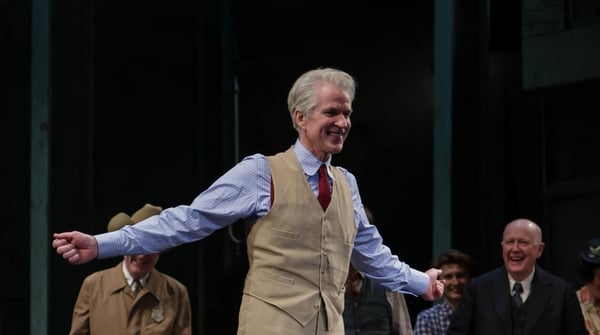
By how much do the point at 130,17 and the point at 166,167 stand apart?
1.20 metres

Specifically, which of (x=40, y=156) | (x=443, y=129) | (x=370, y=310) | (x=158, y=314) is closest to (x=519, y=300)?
(x=370, y=310)

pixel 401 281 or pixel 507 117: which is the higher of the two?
pixel 507 117

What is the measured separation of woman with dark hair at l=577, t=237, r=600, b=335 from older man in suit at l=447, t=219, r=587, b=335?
32 centimetres

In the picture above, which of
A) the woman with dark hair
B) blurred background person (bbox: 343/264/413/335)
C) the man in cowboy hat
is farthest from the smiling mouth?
the man in cowboy hat

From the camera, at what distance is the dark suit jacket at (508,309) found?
7.66 metres

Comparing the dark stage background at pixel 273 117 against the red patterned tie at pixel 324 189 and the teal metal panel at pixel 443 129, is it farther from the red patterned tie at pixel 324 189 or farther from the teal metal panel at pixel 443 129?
the red patterned tie at pixel 324 189

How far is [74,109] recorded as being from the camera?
9.77 meters

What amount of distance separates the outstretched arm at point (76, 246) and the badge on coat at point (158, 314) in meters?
3.01

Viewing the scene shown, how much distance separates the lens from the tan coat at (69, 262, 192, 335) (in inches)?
320

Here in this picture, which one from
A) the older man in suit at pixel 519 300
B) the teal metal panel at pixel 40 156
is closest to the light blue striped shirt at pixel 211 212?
the older man in suit at pixel 519 300

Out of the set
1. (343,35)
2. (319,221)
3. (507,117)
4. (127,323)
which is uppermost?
(343,35)

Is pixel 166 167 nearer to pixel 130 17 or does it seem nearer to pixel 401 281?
pixel 130 17

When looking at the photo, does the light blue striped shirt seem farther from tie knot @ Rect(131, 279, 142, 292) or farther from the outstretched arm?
tie knot @ Rect(131, 279, 142, 292)

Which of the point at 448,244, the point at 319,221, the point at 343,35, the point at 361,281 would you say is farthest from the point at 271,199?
the point at 343,35
